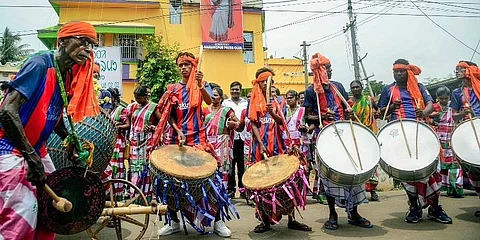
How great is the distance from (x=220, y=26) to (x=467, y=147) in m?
19.5

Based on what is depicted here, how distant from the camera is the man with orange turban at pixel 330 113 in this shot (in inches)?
193

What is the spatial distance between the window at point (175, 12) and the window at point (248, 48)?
3681mm

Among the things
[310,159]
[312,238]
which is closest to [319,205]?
[310,159]

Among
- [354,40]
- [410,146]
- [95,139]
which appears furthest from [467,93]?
[354,40]

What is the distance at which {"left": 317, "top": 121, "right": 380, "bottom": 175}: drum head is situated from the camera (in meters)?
4.25

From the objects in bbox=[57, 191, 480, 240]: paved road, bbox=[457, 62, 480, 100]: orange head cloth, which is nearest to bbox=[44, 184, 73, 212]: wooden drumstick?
bbox=[57, 191, 480, 240]: paved road

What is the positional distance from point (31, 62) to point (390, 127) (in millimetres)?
3694

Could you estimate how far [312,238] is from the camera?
14.7ft

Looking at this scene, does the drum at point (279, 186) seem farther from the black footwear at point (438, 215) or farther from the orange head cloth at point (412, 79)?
the orange head cloth at point (412, 79)

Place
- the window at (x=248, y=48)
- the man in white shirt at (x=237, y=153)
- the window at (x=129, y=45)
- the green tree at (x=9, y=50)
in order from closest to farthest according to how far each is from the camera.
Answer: the man in white shirt at (x=237, y=153) < the window at (x=129, y=45) < the window at (x=248, y=48) < the green tree at (x=9, y=50)

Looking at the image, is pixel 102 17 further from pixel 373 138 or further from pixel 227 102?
pixel 373 138

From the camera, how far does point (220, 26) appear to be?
23.2 metres

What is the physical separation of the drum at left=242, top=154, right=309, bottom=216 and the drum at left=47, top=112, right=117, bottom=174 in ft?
4.64

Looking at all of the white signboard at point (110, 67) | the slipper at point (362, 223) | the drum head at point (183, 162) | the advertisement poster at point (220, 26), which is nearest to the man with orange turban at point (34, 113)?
the drum head at point (183, 162)
